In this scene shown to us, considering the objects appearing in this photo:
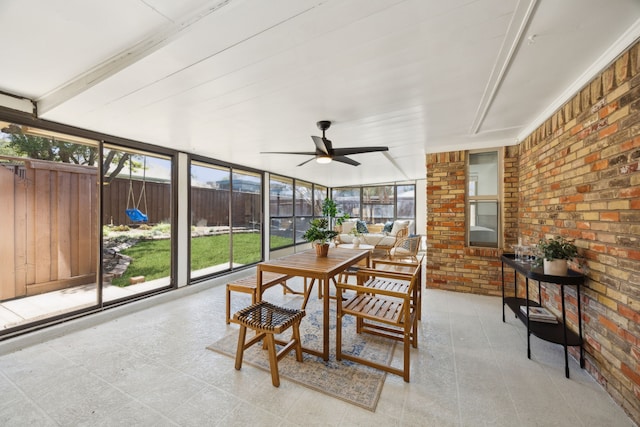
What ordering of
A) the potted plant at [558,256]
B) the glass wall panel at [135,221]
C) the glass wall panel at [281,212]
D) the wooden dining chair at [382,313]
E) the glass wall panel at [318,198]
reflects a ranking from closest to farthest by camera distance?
the wooden dining chair at [382,313] → the potted plant at [558,256] → the glass wall panel at [135,221] → the glass wall panel at [281,212] → the glass wall panel at [318,198]

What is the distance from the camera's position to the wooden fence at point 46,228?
2.68 meters

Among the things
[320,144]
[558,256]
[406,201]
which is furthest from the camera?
[406,201]

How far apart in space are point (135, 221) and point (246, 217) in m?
2.00

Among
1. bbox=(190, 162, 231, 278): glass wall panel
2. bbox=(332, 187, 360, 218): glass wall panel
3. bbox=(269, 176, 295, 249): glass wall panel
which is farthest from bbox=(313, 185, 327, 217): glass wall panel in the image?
bbox=(190, 162, 231, 278): glass wall panel

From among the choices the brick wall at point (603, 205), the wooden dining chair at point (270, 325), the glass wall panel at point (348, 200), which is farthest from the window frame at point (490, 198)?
the glass wall panel at point (348, 200)

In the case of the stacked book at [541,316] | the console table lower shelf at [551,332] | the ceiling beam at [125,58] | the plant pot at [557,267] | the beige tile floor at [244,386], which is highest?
the ceiling beam at [125,58]

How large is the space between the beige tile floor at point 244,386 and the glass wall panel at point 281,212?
3499mm

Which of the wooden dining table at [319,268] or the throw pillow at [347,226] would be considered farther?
the throw pillow at [347,226]

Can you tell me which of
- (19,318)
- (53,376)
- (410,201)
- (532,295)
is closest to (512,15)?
(532,295)

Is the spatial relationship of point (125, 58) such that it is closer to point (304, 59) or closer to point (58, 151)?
point (304, 59)

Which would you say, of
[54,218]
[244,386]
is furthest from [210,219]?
[244,386]

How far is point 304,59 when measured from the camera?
1522mm

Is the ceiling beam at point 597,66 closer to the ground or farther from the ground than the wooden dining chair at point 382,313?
farther from the ground

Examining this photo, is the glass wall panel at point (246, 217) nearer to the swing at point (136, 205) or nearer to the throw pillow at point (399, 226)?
the swing at point (136, 205)
